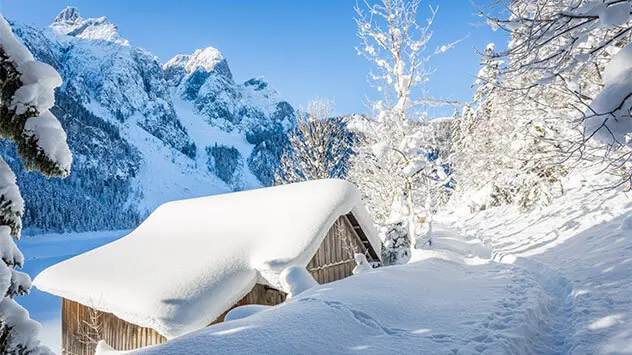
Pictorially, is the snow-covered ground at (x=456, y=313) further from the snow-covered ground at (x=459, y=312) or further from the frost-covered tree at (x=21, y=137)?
the frost-covered tree at (x=21, y=137)

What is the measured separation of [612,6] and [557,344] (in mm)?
4192

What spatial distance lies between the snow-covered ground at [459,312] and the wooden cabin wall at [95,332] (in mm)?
5698

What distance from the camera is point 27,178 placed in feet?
325

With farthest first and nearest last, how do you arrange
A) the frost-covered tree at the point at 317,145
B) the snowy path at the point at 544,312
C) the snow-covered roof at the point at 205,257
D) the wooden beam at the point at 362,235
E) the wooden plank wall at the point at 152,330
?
the frost-covered tree at the point at 317,145, the wooden beam at the point at 362,235, the wooden plank wall at the point at 152,330, the snow-covered roof at the point at 205,257, the snowy path at the point at 544,312

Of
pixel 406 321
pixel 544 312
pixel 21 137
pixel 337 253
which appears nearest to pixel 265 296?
pixel 337 253

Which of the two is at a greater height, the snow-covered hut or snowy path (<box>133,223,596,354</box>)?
the snow-covered hut

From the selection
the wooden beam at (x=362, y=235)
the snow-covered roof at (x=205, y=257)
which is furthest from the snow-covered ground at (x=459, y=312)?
the wooden beam at (x=362, y=235)

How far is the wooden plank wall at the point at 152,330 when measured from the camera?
939 centimetres

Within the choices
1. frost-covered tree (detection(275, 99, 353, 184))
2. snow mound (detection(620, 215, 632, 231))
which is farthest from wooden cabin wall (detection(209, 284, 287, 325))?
frost-covered tree (detection(275, 99, 353, 184))

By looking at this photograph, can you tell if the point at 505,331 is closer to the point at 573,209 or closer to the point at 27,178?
the point at 573,209

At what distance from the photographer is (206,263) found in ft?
29.9

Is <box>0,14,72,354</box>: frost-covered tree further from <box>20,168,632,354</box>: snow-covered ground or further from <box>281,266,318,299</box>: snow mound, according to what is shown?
<box>281,266,318,299</box>: snow mound

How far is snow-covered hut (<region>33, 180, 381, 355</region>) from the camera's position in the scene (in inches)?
318

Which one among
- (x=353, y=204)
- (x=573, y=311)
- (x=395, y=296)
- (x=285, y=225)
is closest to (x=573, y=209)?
(x=353, y=204)
